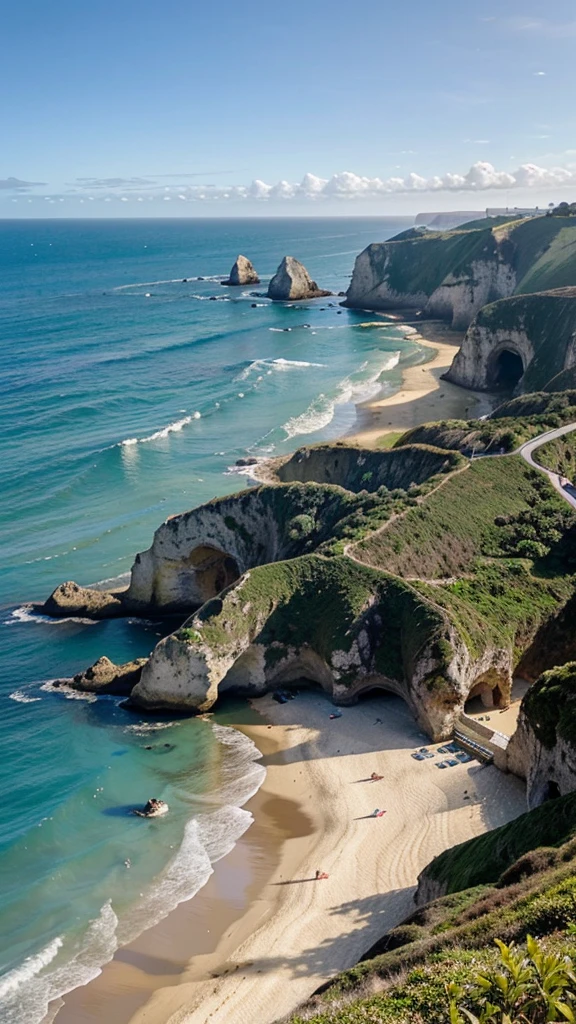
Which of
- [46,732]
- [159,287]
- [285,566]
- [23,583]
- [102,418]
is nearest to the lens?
[46,732]

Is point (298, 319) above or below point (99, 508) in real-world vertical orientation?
above

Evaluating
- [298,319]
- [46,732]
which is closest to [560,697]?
[46,732]

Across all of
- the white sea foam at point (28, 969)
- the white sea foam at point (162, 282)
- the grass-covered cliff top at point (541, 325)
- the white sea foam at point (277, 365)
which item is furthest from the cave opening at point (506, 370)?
the white sea foam at point (162, 282)

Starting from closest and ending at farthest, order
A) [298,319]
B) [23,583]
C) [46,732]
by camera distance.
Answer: [46,732]
[23,583]
[298,319]

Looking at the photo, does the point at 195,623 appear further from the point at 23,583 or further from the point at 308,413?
the point at 308,413

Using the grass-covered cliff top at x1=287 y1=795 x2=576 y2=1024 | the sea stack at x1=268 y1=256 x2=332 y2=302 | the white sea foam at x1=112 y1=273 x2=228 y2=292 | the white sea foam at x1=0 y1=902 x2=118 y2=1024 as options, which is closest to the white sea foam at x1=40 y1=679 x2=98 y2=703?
the white sea foam at x1=0 y1=902 x2=118 y2=1024

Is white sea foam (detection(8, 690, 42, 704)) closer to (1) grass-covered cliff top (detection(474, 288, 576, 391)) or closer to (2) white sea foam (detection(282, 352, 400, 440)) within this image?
(2) white sea foam (detection(282, 352, 400, 440))

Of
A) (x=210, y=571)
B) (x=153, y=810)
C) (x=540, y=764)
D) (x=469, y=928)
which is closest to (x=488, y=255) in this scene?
(x=210, y=571)
